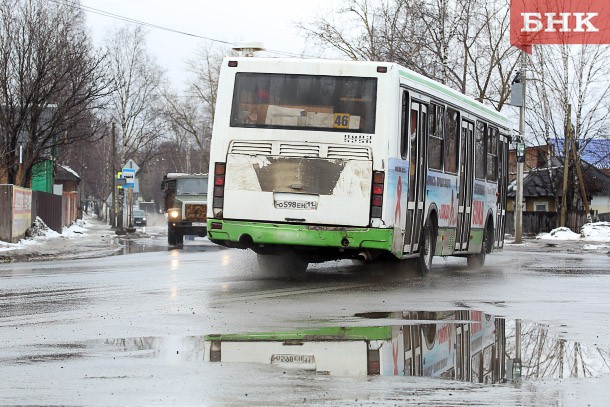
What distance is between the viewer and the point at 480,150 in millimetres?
21797

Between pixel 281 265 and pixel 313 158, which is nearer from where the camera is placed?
pixel 313 158

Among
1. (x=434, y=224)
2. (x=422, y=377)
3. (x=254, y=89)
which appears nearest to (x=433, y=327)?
(x=422, y=377)

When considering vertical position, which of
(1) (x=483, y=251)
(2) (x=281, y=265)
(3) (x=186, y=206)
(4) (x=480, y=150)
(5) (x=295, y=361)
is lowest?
(5) (x=295, y=361)

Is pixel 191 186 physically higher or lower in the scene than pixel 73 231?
higher

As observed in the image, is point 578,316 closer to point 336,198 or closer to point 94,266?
point 336,198

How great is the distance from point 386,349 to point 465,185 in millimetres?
11822

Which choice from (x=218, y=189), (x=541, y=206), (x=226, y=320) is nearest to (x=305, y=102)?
(x=218, y=189)

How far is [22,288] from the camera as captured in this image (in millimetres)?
15242

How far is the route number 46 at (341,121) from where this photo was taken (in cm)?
1592

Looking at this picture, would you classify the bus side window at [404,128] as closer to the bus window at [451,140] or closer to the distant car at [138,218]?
the bus window at [451,140]

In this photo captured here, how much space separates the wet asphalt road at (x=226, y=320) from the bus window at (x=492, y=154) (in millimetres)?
2061

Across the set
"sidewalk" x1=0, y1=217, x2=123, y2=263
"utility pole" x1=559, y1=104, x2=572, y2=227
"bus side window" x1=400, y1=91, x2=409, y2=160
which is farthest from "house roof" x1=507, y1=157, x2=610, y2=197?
"bus side window" x1=400, y1=91, x2=409, y2=160

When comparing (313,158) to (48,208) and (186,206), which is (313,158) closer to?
(186,206)

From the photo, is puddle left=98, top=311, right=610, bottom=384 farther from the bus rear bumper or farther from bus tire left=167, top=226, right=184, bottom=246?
bus tire left=167, top=226, right=184, bottom=246
